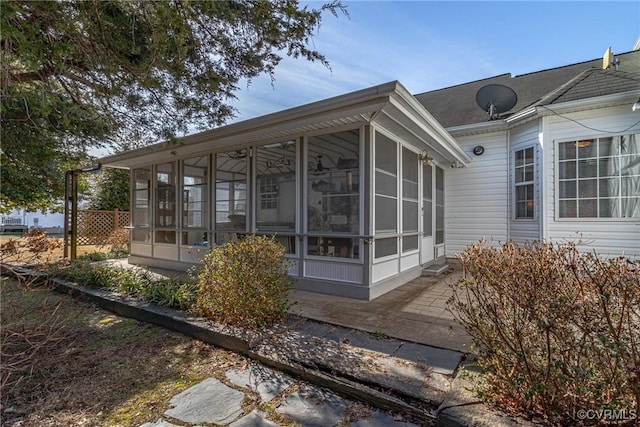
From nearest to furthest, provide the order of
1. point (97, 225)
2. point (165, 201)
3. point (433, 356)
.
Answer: point (433, 356)
point (165, 201)
point (97, 225)

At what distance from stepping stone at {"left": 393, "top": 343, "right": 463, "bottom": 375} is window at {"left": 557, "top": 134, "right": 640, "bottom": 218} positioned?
532 centimetres

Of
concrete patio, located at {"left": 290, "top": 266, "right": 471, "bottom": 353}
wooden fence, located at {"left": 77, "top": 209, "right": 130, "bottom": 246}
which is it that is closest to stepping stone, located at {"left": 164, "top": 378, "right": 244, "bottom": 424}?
concrete patio, located at {"left": 290, "top": 266, "right": 471, "bottom": 353}

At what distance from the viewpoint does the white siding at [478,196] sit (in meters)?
7.49

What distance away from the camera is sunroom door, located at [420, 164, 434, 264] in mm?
6785

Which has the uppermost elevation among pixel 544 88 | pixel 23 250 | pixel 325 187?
pixel 544 88

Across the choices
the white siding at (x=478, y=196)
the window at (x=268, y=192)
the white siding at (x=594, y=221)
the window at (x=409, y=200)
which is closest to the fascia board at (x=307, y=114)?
the window at (x=268, y=192)

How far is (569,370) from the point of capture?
5.64 feet

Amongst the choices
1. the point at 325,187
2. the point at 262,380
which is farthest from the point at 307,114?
the point at 262,380

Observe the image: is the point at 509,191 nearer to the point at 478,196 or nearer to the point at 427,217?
A: the point at 478,196

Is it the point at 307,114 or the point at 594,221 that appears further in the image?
the point at 594,221

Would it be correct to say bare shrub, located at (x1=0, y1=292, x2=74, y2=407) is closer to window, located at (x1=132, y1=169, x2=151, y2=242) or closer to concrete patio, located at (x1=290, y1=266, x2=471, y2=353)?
concrete patio, located at (x1=290, y1=266, x2=471, y2=353)

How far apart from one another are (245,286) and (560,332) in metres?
2.69

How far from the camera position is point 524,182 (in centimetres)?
699

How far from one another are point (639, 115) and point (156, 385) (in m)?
Answer: 8.38
